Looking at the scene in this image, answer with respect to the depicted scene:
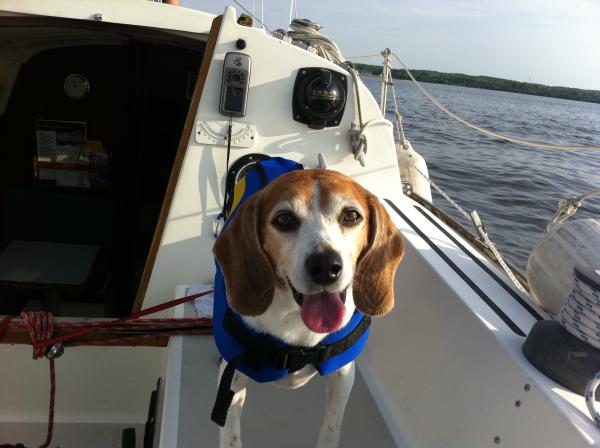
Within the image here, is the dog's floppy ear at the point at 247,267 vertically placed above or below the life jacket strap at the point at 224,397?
above

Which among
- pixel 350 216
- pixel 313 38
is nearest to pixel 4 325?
pixel 350 216

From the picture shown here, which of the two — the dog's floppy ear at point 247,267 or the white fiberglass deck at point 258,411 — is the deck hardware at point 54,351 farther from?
the dog's floppy ear at point 247,267

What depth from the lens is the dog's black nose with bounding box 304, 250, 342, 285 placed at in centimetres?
141

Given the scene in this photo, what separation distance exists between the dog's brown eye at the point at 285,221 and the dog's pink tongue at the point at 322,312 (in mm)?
230

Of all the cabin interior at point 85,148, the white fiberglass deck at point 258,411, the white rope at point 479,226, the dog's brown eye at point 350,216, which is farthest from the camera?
the cabin interior at point 85,148

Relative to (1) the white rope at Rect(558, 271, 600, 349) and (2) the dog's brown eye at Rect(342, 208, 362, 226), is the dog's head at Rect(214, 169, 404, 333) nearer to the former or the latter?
(2) the dog's brown eye at Rect(342, 208, 362, 226)

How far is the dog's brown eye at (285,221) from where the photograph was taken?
62.0 inches

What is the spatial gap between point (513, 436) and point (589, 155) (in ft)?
47.3

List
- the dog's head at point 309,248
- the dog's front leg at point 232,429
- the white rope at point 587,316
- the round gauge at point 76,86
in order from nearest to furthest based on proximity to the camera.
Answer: the white rope at point 587,316, the dog's head at point 309,248, the dog's front leg at point 232,429, the round gauge at point 76,86

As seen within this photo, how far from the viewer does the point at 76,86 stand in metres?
→ 3.96

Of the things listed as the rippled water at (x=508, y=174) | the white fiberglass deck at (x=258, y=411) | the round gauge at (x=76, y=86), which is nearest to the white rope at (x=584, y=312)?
the white fiberglass deck at (x=258, y=411)

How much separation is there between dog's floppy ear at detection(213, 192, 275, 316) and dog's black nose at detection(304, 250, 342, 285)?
22cm

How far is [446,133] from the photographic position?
14914 mm

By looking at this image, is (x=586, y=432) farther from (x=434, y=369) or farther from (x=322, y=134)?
(x=322, y=134)
